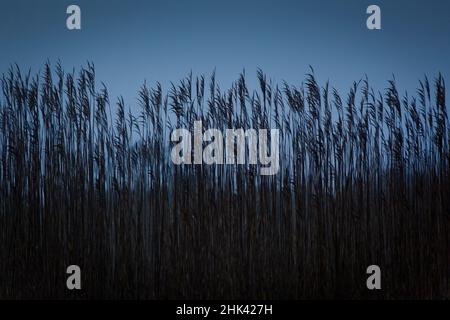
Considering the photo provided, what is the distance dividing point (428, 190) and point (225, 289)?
4.22 feet

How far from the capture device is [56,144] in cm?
314

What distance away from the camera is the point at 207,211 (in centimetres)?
308

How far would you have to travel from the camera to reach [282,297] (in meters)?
3.07

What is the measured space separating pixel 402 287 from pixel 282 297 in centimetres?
67

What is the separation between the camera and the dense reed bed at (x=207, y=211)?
3051 mm

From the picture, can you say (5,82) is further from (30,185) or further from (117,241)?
(117,241)

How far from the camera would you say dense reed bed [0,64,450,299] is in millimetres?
3051

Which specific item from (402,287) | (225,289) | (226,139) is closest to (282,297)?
(225,289)

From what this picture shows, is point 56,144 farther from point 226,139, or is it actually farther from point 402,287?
point 402,287
